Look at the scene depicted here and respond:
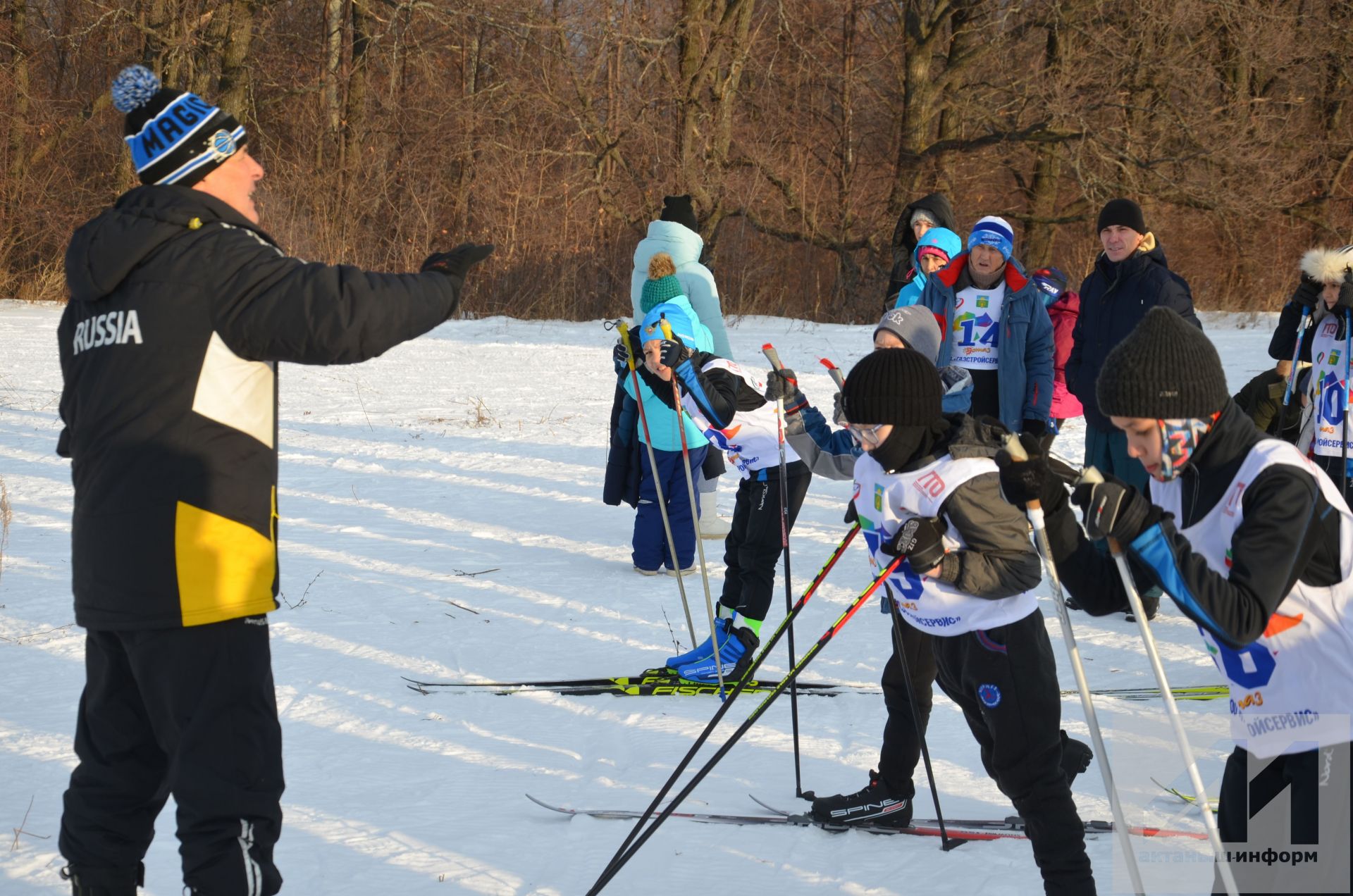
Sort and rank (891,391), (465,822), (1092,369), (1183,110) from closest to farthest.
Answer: (891,391)
(465,822)
(1092,369)
(1183,110)

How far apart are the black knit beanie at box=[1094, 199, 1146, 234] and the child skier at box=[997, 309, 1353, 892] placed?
12.3 feet

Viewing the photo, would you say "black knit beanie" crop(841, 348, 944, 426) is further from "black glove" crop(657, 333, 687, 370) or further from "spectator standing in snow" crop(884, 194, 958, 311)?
"spectator standing in snow" crop(884, 194, 958, 311)

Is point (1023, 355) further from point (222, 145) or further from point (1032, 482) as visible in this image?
point (222, 145)

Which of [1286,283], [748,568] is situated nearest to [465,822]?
[748,568]

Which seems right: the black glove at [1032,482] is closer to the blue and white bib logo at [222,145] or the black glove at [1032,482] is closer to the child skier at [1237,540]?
the child skier at [1237,540]

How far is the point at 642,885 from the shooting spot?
11.2ft

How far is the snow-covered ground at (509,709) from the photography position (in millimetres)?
3510

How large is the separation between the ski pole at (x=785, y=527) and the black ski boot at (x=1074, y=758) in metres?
0.84

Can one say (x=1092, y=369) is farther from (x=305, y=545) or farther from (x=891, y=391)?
(x=305, y=545)

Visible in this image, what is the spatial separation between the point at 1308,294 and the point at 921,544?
355 centimetres

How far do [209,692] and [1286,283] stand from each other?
75.3ft

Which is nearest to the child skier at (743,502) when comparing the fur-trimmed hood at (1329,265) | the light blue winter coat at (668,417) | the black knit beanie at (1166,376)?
the light blue winter coat at (668,417)

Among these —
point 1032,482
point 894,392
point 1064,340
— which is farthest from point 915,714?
point 1064,340

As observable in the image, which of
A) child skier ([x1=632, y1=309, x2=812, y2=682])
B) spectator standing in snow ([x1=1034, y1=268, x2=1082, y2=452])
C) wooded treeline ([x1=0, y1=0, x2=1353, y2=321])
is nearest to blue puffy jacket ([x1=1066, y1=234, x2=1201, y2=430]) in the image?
spectator standing in snow ([x1=1034, y1=268, x2=1082, y2=452])
